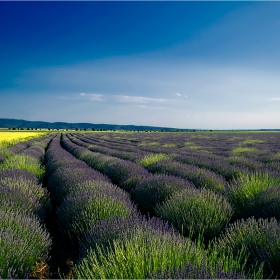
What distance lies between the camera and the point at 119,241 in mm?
2209

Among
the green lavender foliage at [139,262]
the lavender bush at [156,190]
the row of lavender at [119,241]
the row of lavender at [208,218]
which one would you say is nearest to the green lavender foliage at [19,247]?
the row of lavender at [119,241]

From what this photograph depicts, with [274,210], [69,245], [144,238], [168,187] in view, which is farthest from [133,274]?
[168,187]

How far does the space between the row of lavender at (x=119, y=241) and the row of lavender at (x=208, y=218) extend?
129mm

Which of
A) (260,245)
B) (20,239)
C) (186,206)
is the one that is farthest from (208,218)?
(20,239)

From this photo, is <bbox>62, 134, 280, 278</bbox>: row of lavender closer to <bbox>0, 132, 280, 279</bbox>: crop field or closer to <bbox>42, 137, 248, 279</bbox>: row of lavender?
<bbox>0, 132, 280, 279</bbox>: crop field

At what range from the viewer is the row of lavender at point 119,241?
5.50 feet

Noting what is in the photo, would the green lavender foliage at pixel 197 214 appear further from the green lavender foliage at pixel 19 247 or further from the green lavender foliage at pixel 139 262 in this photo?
the green lavender foliage at pixel 19 247

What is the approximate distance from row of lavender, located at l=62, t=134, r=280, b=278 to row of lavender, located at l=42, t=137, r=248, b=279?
129 mm

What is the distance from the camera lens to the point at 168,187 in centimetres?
450

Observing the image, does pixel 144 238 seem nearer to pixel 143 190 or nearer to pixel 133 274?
pixel 133 274

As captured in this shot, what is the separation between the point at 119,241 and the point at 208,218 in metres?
1.59

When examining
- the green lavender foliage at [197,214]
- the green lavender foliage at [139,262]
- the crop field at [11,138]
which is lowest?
the crop field at [11,138]

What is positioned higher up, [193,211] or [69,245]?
[193,211]

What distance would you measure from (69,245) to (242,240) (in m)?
2.37
